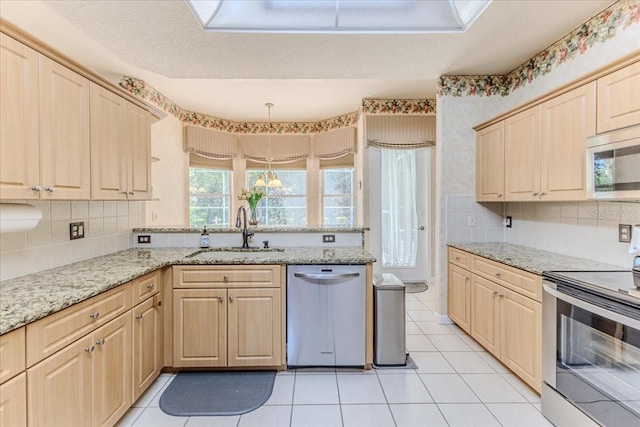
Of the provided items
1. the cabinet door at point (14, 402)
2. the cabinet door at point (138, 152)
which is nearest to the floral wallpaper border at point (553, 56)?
the cabinet door at point (138, 152)

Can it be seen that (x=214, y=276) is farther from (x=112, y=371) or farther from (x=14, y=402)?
(x=14, y=402)

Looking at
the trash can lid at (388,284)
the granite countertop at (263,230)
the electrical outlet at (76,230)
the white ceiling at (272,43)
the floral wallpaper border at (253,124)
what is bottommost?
the trash can lid at (388,284)

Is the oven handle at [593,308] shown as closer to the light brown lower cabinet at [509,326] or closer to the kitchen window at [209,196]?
the light brown lower cabinet at [509,326]

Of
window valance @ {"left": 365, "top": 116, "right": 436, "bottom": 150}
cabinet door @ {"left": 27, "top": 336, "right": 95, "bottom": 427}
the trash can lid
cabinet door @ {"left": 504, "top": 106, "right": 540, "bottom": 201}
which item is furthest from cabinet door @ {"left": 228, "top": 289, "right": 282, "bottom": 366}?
window valance @ {"left": 365, "top": 116, "right": 436, "bottom": 150}

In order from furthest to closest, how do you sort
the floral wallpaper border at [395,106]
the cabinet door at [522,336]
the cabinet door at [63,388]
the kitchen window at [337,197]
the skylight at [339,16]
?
1. the kitchen window at [337,197]
2. the floral wallpaper border at [395,106]
3. the skylight at [339,16]
4. the cabinet door at [522,336]
5. the cabinet door at [63,388]

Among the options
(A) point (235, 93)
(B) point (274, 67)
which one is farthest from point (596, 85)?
(A) point (235, 93)

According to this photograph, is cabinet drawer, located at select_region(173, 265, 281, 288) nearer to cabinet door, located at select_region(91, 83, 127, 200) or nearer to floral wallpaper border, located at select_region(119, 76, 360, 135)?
cabinet door, located at select_region(91, 83, 127, 200)

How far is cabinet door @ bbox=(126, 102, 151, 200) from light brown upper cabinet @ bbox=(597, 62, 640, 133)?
3087 mm

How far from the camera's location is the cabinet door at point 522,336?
199cm

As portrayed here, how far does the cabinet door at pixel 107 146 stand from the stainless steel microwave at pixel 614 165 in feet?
9.80

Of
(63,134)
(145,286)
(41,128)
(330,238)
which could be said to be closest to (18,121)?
(41,128)

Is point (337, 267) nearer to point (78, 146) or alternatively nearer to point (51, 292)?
point (51, 292)

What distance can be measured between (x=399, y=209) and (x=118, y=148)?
12.6 feet

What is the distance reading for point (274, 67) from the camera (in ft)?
9.57
